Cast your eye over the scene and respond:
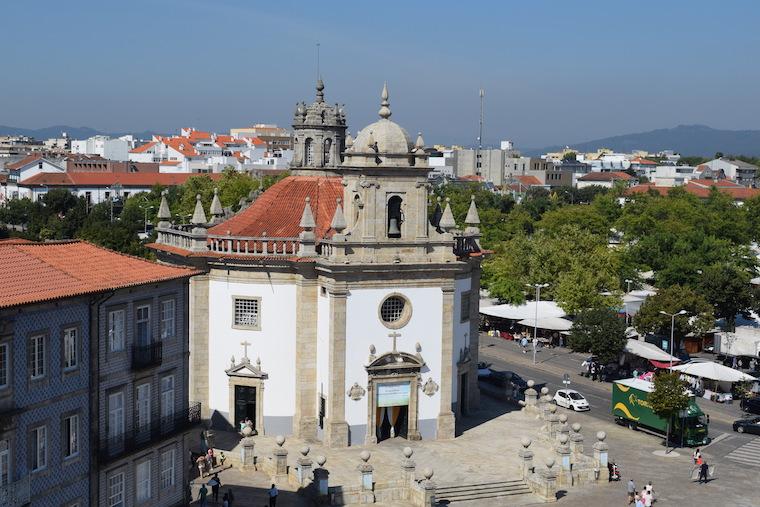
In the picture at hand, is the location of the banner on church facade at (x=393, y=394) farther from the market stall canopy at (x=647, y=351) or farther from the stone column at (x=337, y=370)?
the market stall canopy at (x=647, y=351)

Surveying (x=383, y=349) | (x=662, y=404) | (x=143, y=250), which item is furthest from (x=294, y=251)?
(x=143, y=250)

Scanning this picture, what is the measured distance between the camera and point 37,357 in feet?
84.2

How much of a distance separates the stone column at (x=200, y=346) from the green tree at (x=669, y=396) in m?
19.8

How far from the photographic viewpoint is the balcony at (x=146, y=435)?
2827 cm

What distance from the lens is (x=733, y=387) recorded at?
56.4m

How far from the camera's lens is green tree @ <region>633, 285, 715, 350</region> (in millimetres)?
63938

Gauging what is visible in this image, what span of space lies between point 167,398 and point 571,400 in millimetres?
27014

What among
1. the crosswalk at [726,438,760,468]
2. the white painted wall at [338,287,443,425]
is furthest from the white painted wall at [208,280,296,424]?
the crosswalk at [726,438,760,468]

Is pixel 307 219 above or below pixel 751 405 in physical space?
above

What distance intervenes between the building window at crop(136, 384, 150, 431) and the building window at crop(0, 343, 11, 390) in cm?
562

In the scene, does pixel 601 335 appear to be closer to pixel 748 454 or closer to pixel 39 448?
pixel 748 454

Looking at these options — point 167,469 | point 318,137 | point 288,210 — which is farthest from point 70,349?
point 318,137

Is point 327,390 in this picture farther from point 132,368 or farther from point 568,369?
point 568,369

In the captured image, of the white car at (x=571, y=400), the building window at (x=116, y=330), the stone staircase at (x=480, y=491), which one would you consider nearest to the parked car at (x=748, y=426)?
the white car at (x=571, y=400)
